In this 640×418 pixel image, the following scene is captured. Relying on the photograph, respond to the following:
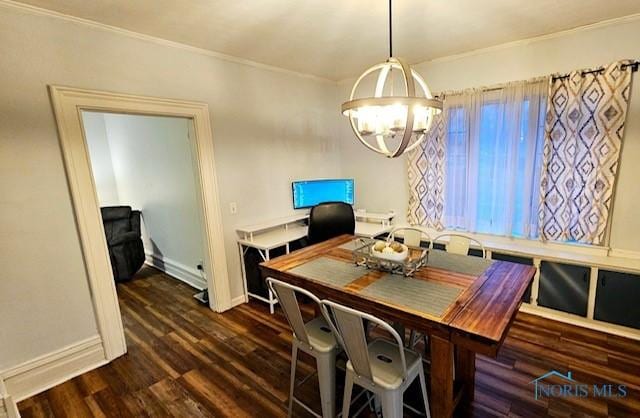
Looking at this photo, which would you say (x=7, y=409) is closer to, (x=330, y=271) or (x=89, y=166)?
(x=89, y=166)

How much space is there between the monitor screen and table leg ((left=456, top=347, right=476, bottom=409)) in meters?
2.39

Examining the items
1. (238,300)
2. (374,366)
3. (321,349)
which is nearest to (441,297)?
(374,366)

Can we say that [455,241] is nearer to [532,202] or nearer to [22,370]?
[532,202]

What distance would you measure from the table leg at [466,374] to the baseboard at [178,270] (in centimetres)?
287

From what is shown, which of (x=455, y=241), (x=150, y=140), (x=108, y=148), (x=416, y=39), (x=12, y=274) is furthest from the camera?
(x=108, y=148)

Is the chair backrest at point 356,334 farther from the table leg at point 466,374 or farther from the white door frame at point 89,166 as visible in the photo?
the white door frame at point 89,166

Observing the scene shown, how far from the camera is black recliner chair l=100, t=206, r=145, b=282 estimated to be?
393 centimetres

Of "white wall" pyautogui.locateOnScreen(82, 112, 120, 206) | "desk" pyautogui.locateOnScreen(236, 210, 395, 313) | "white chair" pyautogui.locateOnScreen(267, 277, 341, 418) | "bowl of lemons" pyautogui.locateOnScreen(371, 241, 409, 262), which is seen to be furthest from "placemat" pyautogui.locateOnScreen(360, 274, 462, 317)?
"white wall" pyautogui.locateOnScreen(82, 112, 120, 206)

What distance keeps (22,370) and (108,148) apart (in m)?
3.49

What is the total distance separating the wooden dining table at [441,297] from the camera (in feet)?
4.36

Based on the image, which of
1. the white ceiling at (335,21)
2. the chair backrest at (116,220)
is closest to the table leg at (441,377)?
the white ceiling at (335,21)

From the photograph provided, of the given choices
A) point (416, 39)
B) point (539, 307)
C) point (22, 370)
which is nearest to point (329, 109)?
point (416, 39)

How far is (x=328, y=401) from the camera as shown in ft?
5.35

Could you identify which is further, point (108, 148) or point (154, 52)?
point (108, 148)
